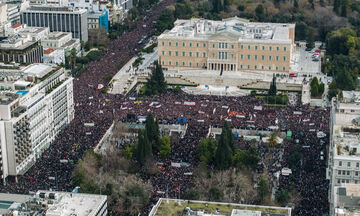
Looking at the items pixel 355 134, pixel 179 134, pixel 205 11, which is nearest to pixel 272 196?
pixel 355 134

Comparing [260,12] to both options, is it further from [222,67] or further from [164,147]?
[164,147]

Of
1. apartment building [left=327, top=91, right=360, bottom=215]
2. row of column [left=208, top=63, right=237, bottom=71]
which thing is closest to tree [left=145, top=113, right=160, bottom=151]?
apartment building [left=327, top=91, right=360, bottom=215]

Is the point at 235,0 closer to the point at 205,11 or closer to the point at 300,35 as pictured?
the point at 205,11

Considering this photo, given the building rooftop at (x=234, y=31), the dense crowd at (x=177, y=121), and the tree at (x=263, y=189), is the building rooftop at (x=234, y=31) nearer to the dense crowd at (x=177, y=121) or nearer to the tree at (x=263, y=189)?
A: the dense crowd at (x=177, y=121)

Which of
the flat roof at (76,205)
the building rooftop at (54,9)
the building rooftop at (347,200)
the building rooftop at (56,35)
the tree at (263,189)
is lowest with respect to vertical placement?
the tree at (263,189)

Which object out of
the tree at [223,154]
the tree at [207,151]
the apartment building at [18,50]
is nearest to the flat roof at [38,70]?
the apartment building at [18,50]

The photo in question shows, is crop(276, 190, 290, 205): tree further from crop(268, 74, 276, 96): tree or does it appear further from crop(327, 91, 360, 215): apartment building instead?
crop(268, 74, 276, 96): tree

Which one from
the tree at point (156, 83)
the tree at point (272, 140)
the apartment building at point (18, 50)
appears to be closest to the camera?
the tree at point (272, 140)
